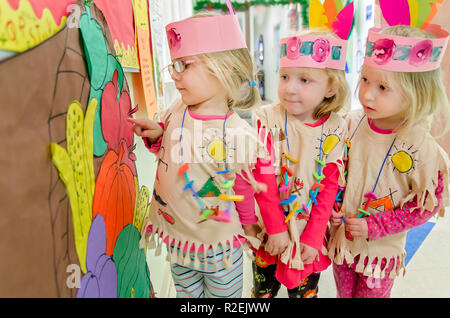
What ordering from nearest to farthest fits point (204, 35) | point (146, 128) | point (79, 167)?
point (79, 167), point (204, 35), point (146, 128)

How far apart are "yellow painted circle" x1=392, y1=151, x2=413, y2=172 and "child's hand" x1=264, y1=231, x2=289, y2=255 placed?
0.36 metres

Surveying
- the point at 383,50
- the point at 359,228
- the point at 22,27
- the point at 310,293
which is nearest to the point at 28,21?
the point at 22,27

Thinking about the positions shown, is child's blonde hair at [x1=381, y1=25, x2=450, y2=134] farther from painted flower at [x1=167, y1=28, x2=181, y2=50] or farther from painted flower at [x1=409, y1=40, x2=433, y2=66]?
painted flower at [x1=167, y1=28, x2=181, y2=50]

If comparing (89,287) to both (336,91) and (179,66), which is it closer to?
(179,66)

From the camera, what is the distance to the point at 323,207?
914 millimetres

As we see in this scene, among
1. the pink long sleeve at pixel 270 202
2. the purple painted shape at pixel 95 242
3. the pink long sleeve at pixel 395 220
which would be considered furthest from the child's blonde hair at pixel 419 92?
the purple painted shape at pixel 95 242

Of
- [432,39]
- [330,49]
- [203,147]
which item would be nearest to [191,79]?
[203,147]

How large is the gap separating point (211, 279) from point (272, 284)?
0.32m

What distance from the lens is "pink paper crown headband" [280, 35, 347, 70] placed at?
2.77 feet

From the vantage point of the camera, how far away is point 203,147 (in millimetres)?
732

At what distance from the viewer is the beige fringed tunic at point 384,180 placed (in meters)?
0.88

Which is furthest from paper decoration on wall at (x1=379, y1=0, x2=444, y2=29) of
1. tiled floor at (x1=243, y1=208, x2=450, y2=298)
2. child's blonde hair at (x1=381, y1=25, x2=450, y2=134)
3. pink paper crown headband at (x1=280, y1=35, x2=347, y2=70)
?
tiled floor at (x1=243, y1=208, x2=450, y2=298)

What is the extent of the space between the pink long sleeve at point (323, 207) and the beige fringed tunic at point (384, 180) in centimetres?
7
